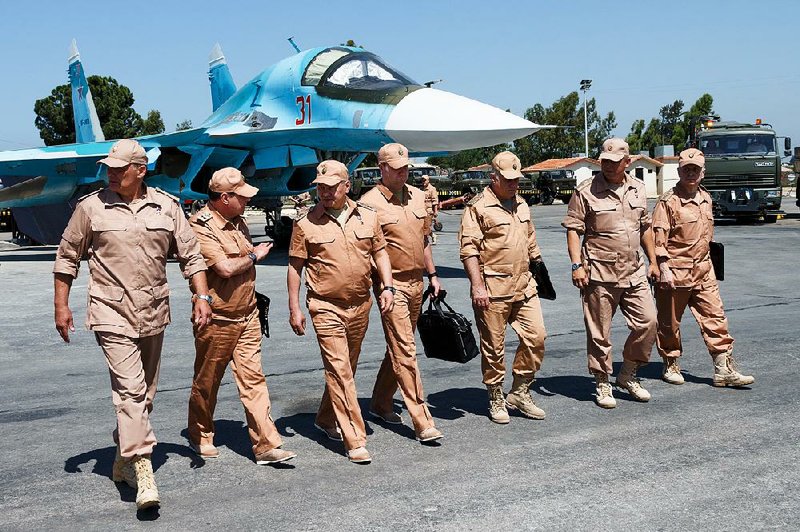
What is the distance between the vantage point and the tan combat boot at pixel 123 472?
5043 mm

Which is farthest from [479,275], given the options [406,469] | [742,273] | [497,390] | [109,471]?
[742,273]

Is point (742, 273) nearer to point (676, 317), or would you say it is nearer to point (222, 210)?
point (676, 317)

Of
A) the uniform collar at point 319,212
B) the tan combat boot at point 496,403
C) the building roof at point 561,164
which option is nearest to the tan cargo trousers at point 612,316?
the tan combat boot at point 496,403

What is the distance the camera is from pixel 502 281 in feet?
20.4

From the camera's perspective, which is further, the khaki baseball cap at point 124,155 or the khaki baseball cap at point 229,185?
the khaki baseball cap at point 229,185

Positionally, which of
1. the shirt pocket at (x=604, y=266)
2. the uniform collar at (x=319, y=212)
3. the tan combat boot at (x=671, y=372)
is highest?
the uniform collar at (x=319, y=212)

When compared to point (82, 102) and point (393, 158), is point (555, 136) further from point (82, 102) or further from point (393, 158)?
point (393, 158)

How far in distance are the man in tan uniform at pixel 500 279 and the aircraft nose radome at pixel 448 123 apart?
8437mm

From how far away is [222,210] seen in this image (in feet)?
18.2

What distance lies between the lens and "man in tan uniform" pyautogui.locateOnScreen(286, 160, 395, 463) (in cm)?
557

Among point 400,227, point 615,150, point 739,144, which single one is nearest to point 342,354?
point 400,227

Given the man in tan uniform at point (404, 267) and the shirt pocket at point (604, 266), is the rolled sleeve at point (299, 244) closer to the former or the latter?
the man in tan uniform at point (404, 267)

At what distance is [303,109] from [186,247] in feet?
41.4

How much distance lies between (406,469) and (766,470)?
200cm
